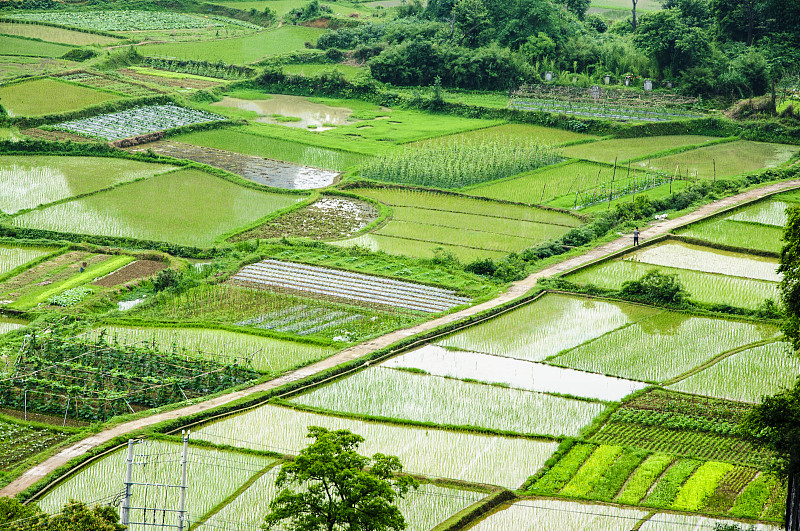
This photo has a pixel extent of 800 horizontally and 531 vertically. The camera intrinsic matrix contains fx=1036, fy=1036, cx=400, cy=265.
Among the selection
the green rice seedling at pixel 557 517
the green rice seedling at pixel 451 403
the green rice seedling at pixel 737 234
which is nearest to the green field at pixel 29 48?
the green rice seedling at pixel 737 234

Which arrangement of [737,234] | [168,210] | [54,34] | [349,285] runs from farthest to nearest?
1. [54,34]
2. [168,210]
3. [737,234]
4. [349,285]

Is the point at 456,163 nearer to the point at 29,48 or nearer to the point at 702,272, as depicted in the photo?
the point at 702,272

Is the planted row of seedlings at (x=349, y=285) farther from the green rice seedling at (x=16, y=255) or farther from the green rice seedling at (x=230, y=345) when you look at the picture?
the green rice seedling at (x=16, y=255)

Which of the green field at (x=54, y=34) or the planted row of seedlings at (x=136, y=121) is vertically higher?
the green field at (x=54, y=34)

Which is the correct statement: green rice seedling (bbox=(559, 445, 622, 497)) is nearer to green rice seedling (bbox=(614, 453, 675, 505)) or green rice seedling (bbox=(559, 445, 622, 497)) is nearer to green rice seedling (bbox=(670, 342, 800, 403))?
green rice seedling (bbox=(614, 453, 675, 505))

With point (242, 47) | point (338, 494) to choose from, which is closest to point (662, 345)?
point (338, 494)

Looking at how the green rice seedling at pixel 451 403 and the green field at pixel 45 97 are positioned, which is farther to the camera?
the green field at pixel 45 97
